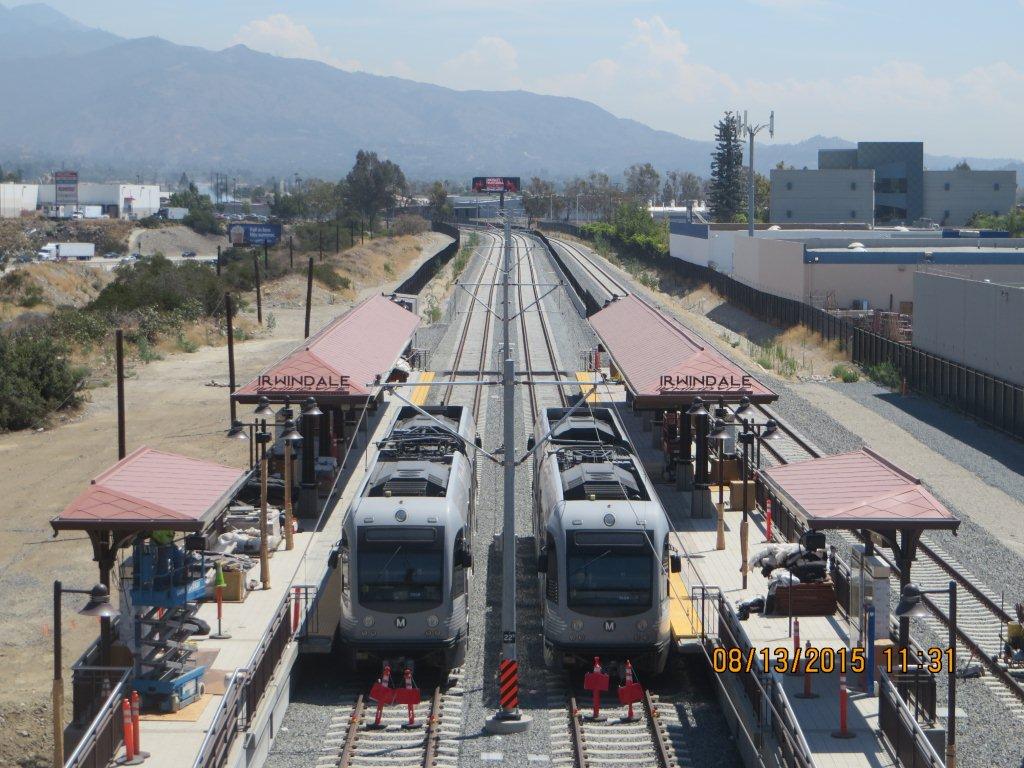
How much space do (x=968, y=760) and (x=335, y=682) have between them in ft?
26.3

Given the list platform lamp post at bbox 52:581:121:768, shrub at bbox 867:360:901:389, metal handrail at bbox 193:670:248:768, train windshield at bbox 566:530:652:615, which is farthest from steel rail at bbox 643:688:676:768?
shrub at bbox 867:360:901:389

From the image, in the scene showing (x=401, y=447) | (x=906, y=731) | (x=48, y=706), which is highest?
(x=401, y=447)

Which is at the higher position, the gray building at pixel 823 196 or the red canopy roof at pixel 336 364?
the gray building at pixel 823 196

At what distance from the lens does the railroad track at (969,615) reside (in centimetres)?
1711

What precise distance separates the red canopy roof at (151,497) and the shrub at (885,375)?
106 feet

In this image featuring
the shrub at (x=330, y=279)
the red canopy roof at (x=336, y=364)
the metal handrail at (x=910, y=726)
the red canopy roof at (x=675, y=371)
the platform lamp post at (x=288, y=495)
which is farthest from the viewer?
the shrub at (x=330, y=279)

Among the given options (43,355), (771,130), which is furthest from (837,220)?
(43,355)

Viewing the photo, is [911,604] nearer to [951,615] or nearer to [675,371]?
[951,615]

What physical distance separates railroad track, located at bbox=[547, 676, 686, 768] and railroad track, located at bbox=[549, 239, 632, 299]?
4245 centimetres

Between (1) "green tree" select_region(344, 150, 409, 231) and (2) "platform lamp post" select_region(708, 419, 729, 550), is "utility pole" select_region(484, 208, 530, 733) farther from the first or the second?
(1) "green tree" select_region(344, 150, 409, 231)

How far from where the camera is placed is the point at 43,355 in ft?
135

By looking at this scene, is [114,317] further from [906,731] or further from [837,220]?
[837,220]

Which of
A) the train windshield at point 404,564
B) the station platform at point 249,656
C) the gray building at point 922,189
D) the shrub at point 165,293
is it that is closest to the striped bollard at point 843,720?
the train windshield at point 404,564

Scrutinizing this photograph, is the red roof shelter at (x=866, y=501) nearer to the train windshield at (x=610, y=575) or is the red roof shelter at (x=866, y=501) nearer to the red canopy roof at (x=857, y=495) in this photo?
the red canopy roof at (x=857, y=495)
